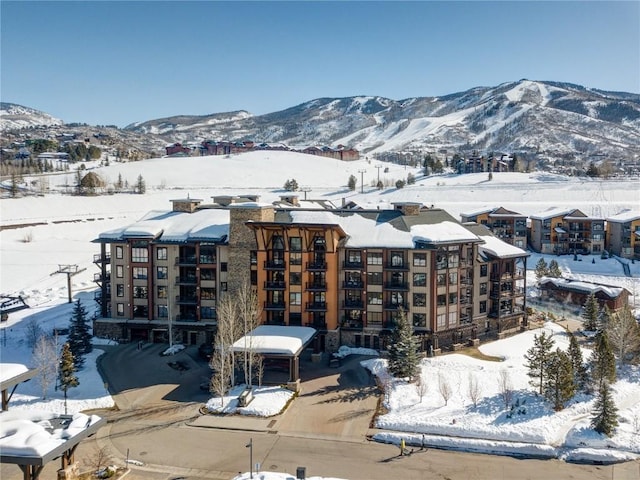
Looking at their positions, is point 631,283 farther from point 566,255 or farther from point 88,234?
point 88,234

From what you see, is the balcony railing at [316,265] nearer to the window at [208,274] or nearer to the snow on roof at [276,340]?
the snow on roof at [276,340]

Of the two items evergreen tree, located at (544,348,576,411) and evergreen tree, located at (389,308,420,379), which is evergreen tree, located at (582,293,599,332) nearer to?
evergreen tree, located at (544,348,576,411)

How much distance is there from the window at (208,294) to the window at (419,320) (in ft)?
66.9

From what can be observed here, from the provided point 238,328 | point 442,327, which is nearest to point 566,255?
point 442,327

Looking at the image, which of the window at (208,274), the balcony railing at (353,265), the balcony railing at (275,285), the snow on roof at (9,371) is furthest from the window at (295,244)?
the snow on roof at (9,371)

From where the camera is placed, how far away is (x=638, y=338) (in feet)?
148

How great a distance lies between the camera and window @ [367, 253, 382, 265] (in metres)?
50.8

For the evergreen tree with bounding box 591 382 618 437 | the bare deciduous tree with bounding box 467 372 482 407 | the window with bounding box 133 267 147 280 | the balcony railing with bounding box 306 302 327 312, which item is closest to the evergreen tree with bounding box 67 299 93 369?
the window with bounding box 133 267 147 280

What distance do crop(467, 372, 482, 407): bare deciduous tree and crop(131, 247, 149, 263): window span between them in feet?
110

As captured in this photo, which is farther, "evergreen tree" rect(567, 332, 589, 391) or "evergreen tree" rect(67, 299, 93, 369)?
"evergreen tree" rect(67, 299, 93, 369)

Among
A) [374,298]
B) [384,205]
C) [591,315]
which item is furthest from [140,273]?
[384,205]

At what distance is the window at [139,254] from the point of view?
53.5 meters

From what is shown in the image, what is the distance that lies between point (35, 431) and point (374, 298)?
34944 millimetres

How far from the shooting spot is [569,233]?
94812mm
